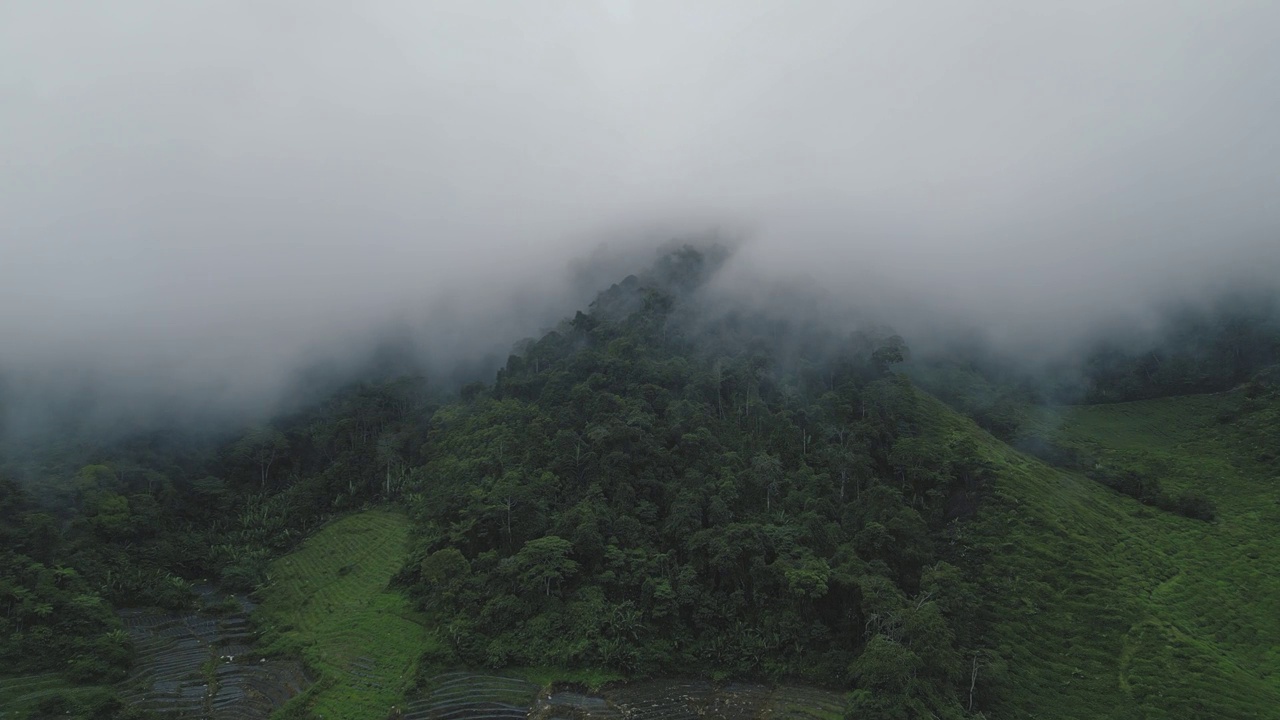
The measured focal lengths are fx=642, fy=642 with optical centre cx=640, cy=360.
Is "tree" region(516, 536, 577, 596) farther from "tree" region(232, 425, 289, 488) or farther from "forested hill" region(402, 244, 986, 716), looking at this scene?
"tree" region(232, 425, 289, 488)

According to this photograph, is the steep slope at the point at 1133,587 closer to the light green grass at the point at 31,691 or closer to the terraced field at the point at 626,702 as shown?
the terraced field at the point at 626,702

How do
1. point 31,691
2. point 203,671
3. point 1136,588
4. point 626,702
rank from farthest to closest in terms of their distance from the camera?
point 203,671 → point 1136,588 → point 626,702 → point 31,691

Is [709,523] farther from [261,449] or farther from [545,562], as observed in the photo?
[261,449]

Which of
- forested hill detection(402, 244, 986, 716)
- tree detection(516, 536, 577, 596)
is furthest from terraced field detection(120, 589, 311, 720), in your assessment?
tree detection(516, 536, 577, 596)

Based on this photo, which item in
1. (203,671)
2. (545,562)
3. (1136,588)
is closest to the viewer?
(1136,588)

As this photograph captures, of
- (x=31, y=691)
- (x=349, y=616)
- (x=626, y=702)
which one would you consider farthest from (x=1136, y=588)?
Result: (x=31, y=691)

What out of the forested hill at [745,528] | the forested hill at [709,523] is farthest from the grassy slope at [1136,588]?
the forested hill at [709,523]

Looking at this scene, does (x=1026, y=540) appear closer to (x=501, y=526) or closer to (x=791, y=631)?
(x=791, y=631)

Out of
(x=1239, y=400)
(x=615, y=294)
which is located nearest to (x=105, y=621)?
(x=615, y=294)
